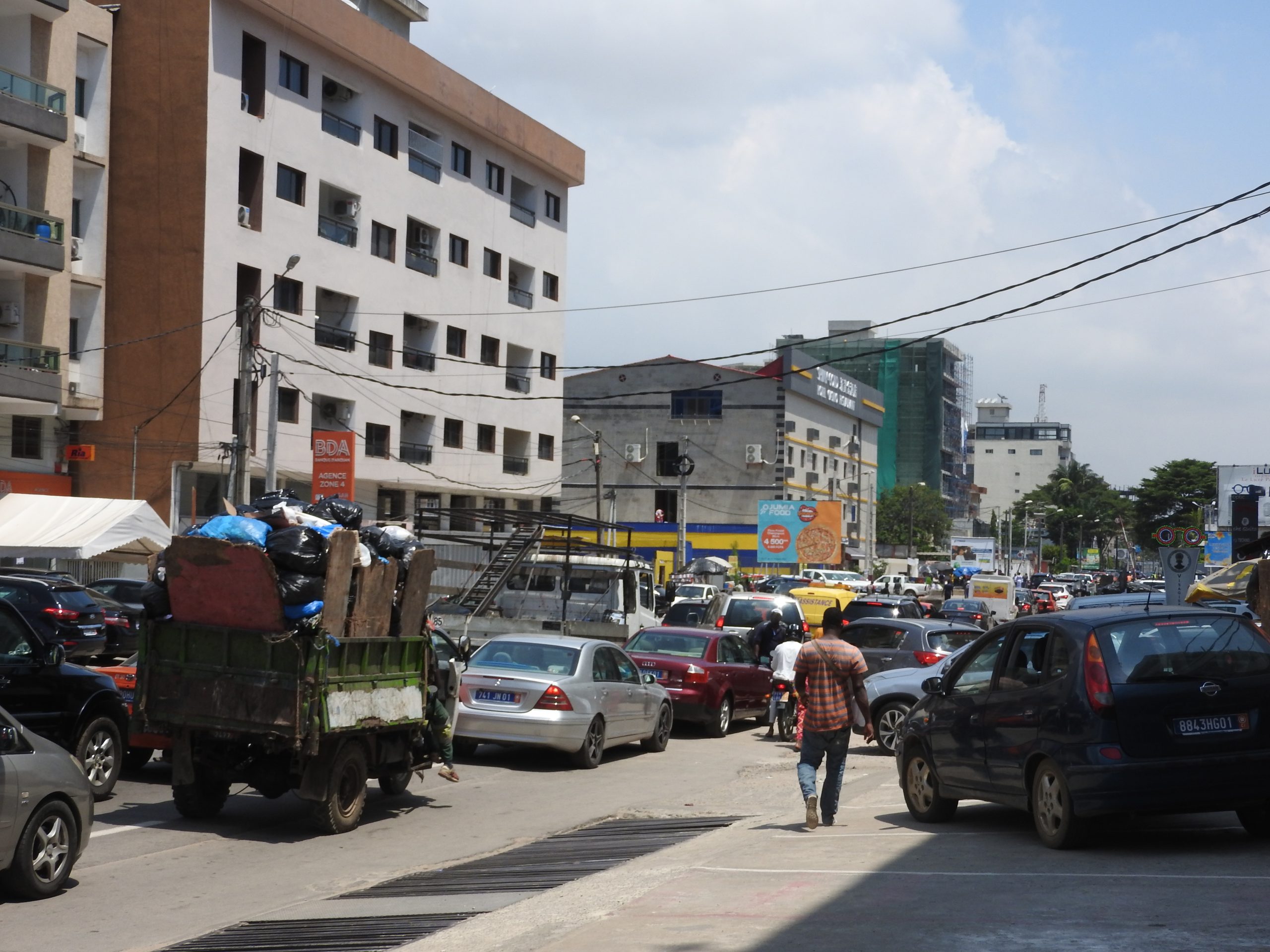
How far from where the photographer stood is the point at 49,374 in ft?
115

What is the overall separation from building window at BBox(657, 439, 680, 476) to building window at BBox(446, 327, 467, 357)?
33559 millimetres

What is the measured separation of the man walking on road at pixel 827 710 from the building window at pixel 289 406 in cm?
3202

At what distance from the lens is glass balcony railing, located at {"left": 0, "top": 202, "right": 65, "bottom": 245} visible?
110 ft

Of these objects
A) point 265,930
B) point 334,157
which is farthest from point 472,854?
point 334,157

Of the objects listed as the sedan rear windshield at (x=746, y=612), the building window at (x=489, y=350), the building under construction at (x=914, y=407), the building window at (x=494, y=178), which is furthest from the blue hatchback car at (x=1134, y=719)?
the building under construction at (x=914, y=407)

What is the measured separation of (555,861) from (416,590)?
2.99 meters

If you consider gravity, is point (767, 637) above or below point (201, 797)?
above

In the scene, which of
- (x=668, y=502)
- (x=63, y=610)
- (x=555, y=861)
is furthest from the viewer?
(x=668, y=502)

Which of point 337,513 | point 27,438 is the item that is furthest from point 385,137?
point 337,513

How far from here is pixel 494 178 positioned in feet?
171

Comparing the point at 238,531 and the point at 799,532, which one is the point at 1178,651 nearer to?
the point at 238,531

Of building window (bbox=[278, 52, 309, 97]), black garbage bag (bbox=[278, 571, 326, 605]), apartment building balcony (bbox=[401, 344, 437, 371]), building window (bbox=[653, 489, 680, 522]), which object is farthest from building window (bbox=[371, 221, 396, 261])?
building window (bbox=[653, 489, 680, 522])

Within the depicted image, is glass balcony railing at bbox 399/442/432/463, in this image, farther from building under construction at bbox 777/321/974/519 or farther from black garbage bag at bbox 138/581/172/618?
building under construction at bbox 777/321/974/519

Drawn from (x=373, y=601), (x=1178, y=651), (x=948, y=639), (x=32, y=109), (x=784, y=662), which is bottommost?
(x=784, y=662)
